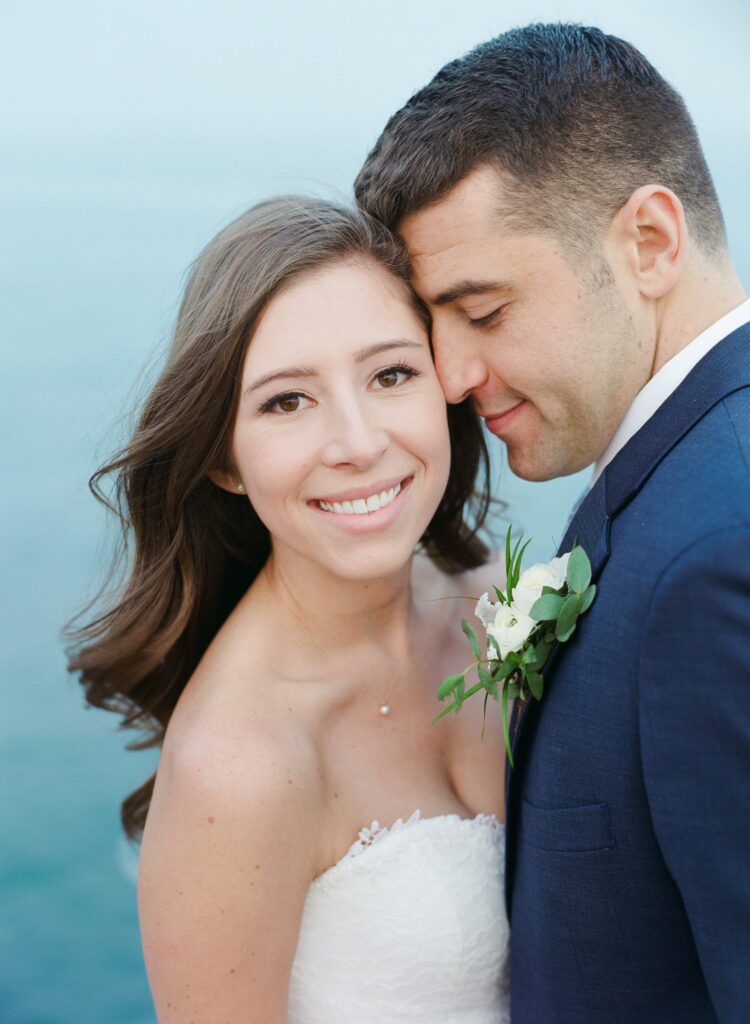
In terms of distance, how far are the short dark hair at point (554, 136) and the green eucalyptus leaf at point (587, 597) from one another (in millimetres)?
778

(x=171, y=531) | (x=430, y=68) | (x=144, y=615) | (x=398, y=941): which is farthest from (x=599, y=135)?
(x=430, y=68)

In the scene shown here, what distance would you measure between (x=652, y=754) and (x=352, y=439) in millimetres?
900

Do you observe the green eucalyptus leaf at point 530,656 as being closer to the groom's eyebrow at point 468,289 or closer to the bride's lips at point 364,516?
the bride's lips at point 364,516

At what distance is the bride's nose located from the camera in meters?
2.24

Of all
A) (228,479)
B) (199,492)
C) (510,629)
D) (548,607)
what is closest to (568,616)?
(548,607)

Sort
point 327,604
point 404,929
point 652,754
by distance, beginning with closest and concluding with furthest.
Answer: point 652,754 < point 404,929 < point 327,604

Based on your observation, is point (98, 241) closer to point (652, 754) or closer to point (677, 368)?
point (677, 368)

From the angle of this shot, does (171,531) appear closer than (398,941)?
No

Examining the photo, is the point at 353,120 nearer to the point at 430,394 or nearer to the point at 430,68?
the point at 430,68

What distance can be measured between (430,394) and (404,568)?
52cm

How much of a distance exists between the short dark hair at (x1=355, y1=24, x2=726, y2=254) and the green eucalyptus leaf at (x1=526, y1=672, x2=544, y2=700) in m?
0.90

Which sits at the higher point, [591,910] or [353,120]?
[353,120]

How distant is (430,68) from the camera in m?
4.46

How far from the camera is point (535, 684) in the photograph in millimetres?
1963
